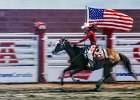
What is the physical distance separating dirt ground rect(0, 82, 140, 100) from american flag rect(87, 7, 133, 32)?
1908mm

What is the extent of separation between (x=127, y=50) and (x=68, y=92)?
2973 mm

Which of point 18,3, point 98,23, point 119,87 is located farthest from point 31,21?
point 119,87

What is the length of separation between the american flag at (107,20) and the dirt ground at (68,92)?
1.91 m

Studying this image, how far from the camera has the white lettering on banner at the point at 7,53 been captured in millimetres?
17000

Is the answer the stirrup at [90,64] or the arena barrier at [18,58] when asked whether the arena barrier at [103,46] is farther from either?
the stirrup at [90,64]

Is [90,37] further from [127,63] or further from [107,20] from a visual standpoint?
[107,20]

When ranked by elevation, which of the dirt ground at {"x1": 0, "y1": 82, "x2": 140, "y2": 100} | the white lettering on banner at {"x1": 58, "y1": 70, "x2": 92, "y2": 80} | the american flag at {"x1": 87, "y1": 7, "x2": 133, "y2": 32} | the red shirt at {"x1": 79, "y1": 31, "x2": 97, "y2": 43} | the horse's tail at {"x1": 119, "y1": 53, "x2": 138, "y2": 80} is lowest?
the dirt ground at {"x1": 0, "y1": 82, "x2": 140, "y2": 100}

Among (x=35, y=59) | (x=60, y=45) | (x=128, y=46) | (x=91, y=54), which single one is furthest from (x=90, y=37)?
(x=35, y=59)

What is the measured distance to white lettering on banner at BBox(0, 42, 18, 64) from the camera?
17.0 m

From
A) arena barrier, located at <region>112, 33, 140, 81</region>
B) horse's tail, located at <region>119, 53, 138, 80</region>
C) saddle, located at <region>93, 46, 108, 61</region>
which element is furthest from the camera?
arena barrier, located at <region>112, 33, 140, 81</region>

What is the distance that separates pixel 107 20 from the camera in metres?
18.0

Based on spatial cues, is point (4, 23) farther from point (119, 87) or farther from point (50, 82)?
point (119, 87)

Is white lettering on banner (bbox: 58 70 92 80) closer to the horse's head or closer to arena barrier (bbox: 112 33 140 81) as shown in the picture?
arena barrier (bbox: 112 33 140 81)

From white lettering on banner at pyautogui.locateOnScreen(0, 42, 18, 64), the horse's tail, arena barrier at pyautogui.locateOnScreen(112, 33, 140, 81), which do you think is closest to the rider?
the horse's tail
